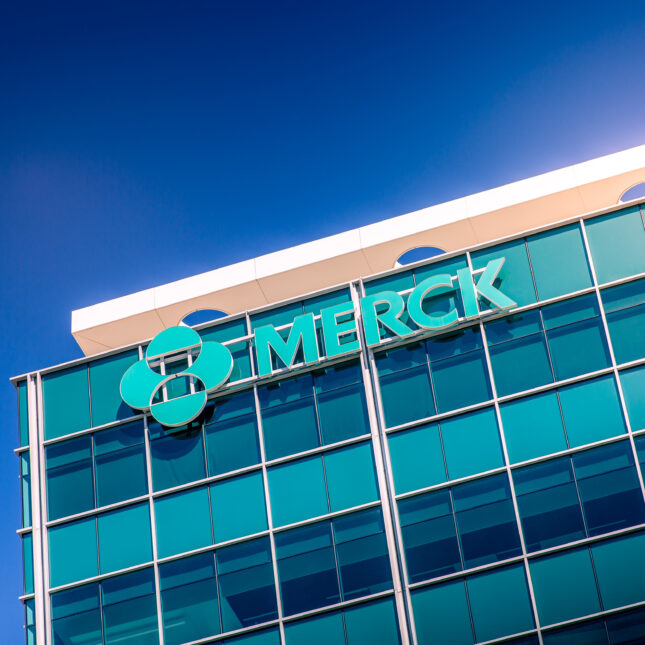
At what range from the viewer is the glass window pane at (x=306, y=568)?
36906mm

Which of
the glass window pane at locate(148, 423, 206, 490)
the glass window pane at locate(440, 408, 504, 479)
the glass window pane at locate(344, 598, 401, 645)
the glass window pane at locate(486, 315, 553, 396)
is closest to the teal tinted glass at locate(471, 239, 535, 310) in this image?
the glass window pane at locate(486, 315, 553, 396)

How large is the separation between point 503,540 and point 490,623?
2.37 m

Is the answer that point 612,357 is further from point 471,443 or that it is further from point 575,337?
point 471,443

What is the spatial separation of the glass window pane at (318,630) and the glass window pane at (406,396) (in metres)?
6.10

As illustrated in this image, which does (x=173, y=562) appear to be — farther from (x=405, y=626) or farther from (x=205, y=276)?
(x=205, y=276)

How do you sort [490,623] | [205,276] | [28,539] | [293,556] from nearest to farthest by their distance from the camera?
[490,623]
[293,556]
[28,539]
[205,276]

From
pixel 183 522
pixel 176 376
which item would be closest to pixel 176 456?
pixel 183 522

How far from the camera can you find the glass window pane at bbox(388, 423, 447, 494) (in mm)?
37750

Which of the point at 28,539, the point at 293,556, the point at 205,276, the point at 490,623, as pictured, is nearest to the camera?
the point at 490,623

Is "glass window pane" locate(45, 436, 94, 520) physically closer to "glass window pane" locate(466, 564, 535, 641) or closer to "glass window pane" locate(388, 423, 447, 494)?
"glass window pane" locate(388, 423, 447, 494)

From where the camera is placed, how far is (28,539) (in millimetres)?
40250

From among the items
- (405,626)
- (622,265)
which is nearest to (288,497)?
(405,626)

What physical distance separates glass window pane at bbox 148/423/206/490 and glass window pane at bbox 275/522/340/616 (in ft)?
12.1

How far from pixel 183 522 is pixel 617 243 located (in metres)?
15.8
